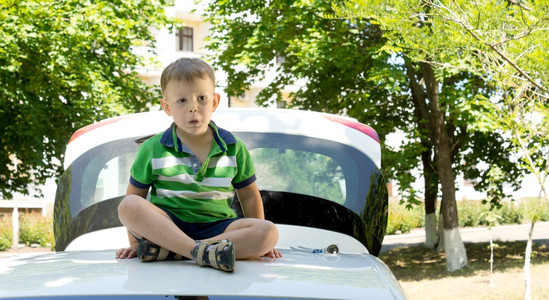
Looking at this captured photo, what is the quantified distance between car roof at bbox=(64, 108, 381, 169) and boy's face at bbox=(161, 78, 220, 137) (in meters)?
0.67

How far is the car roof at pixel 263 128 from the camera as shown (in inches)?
134

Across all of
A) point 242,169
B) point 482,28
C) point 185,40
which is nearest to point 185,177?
point 242,169

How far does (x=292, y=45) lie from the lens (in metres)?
16.6

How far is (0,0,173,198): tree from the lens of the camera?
1358 centimetres

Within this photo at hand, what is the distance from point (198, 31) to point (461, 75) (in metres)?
26.6

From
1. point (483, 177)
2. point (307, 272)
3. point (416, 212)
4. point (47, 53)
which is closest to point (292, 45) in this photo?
point (47, 53)

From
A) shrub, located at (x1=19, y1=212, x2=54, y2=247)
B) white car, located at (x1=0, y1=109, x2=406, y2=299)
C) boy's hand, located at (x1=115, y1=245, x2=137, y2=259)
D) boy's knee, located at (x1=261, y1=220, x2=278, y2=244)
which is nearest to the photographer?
boy's hand, located at (x1=115, y1=245, x2=137, y2=259)

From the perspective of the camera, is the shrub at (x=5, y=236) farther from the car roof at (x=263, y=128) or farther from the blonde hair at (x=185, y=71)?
the blonde hair at (x=185, y=71)

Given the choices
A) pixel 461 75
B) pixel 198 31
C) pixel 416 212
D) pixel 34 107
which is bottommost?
pixel 416 212

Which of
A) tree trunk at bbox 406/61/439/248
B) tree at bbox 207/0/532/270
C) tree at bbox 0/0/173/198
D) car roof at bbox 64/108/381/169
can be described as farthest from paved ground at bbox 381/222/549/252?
car roof at bbox 64/108/381/169

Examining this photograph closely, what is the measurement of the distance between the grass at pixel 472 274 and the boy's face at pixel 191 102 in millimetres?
9603

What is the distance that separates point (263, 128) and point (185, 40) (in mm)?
39843

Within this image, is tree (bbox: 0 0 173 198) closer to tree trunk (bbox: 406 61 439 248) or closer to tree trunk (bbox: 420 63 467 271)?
tree trunk (bbox: 406 61 439 248)

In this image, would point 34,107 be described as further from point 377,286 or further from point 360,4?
point 377,286
